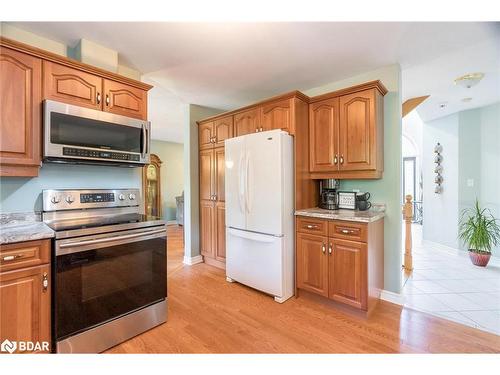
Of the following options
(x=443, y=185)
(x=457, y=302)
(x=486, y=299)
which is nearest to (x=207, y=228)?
(x=457, y=302)

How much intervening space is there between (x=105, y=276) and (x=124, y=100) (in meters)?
1.47

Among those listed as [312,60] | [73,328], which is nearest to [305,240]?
[312,60]

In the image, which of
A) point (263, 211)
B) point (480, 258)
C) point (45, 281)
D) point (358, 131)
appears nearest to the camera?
point (45, 281)

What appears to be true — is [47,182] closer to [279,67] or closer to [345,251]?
[279,67]

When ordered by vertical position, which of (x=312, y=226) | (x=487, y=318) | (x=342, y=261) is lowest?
(x=487, y=318)

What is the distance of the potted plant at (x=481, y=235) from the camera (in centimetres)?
340

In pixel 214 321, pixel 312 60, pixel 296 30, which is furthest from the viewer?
pixel 312 60

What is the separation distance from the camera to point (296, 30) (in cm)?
185

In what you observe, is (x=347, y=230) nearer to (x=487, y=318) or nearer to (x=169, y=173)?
(x=487, y=318)

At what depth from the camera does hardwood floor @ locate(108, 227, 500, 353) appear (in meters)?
1.70

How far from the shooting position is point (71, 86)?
1.80 meters

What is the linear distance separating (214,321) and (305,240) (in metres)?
1.14

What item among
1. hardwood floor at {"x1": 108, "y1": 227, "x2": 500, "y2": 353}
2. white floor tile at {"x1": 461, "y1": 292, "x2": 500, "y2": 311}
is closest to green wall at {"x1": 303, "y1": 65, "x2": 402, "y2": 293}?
hardwood floor at {"x1": 108, "y1": 227, "x2": 500, "y2": 353}

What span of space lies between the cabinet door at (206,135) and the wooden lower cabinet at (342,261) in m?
1.77
